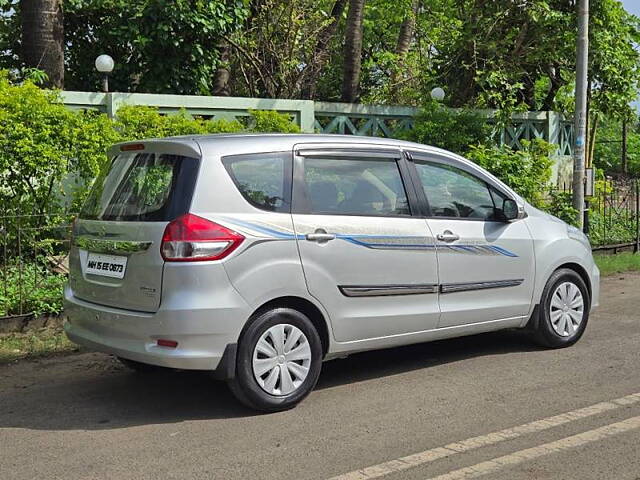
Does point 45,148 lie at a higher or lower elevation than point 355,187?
higher

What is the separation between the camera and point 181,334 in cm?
487

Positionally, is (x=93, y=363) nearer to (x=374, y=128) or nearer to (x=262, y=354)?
(x=262, y=354)

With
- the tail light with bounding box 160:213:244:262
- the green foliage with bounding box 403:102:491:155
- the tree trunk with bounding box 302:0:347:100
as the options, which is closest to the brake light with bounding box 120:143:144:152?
the tail light with bounding box 160:213:244:262

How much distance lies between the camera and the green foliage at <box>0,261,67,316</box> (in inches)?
303

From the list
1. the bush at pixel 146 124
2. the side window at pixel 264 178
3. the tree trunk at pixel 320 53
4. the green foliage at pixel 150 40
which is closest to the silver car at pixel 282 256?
the side window at pixel 264 178

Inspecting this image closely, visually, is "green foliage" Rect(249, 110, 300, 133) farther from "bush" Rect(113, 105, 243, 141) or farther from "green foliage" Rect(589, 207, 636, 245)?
"green foliage" Rect(589, 207, 636, 245)

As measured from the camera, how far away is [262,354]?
16.8ft

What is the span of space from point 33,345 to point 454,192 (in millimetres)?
3990

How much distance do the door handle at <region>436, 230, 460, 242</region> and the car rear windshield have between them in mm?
2013

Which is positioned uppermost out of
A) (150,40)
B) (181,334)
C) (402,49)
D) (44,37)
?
(402,49)

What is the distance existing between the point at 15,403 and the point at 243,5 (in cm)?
1026

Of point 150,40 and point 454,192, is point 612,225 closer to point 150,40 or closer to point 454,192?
point 150,40

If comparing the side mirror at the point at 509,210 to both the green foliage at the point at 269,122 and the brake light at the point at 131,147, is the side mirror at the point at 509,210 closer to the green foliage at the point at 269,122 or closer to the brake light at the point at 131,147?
the brake light at the point at 131,147

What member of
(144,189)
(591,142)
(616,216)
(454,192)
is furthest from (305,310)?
(591,142)
